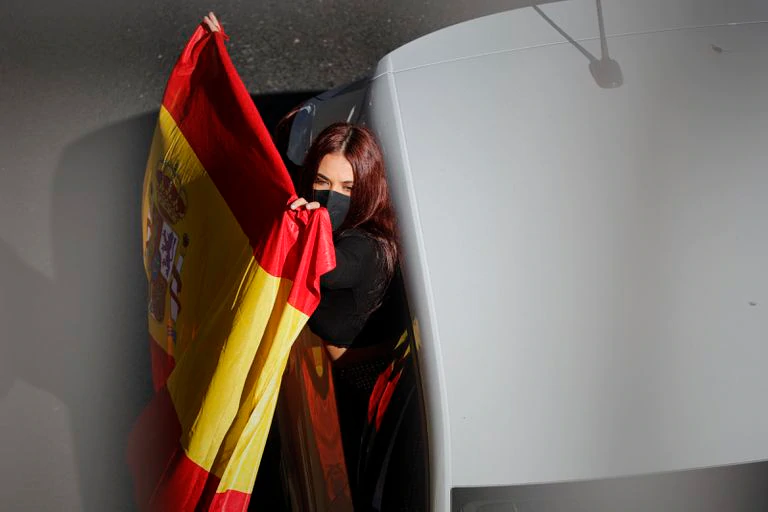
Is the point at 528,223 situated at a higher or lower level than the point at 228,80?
lower

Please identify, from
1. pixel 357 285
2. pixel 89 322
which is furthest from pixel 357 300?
pixel 89 322

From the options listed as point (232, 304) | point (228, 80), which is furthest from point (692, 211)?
point (228, 80)

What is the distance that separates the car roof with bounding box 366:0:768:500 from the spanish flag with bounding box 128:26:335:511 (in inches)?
16.1

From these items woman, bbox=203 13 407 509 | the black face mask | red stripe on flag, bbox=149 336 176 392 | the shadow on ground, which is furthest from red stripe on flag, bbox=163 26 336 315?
the shadow on ground

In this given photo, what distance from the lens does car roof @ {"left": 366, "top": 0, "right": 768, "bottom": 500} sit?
85.6 inches

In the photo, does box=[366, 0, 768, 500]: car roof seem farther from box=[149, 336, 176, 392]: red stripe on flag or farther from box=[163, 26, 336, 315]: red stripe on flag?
box=[149, 336, 176, 392]: red stripe on flag

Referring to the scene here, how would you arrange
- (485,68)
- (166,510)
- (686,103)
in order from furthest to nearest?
(485,68)
(686,103)
(166,510)

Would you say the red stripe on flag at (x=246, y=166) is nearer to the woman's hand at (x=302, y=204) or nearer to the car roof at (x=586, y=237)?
the woman's hand at (x=302, y=204)

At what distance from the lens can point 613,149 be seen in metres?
2.61

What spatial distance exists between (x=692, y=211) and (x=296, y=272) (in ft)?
3.87

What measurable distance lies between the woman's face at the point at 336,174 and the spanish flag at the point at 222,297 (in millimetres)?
296

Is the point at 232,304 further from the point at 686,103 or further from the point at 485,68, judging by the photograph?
the point at 686,103

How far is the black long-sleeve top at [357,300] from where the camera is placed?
2.51m

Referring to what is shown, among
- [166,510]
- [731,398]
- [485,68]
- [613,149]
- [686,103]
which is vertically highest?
[485,68]
